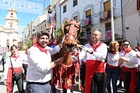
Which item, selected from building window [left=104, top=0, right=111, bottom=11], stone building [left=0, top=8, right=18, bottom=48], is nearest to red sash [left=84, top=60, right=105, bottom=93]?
building window [left=104, top=0, right=111, bottom=11]

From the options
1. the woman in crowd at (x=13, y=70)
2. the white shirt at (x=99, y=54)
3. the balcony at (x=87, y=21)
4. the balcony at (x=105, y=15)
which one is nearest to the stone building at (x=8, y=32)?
the balcony at (x=87, y=21)

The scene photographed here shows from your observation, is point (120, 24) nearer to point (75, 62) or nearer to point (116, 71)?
point (116, 71)

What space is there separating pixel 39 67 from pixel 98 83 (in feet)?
5.58

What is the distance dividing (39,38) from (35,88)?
0.70m

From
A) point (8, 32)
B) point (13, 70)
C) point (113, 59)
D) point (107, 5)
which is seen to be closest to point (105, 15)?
point (107, 5)

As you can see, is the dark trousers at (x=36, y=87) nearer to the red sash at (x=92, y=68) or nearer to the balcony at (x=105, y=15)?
the red sash at (x=92, y=68)

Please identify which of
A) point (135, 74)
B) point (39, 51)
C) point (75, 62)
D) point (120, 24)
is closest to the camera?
point (39, 51)

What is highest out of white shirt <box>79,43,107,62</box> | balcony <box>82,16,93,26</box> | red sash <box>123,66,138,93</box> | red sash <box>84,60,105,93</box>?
balcony <box>82,16,93,26</box>

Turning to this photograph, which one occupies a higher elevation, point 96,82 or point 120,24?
point 120,24

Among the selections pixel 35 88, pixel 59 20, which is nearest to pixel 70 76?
pixel 35 88

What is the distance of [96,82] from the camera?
442 cm

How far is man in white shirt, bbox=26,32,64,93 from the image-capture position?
3.10 metres

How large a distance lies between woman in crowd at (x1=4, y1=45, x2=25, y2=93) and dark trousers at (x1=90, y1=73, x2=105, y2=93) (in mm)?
1881

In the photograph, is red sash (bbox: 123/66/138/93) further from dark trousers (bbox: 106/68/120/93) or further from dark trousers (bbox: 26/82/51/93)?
dark trousers (bbox: 26/82/51/93)
